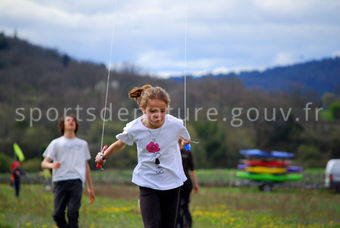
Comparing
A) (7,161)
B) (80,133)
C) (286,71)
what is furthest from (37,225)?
(80,133)

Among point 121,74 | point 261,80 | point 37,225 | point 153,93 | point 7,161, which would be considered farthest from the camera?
point 121,74

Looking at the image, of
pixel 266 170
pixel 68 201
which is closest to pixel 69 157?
pixel 68 201

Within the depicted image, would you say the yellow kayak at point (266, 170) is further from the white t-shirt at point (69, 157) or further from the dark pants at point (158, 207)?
the dark pants at point (158, 207)

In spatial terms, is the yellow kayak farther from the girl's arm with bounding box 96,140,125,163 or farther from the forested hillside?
the girl's arm with bounding box 96,140,125,163

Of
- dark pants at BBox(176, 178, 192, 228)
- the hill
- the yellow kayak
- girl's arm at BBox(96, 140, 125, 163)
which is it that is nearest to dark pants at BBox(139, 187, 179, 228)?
girl's arm at BBox(96, 140, 125, 163)

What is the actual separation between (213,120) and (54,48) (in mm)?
30909

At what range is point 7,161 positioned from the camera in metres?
51.8

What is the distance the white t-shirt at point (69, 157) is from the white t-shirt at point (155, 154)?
11.2 ft

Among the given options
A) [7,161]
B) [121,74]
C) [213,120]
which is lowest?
[7,161]

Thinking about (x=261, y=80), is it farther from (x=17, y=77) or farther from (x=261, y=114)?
(x=17, y=77)

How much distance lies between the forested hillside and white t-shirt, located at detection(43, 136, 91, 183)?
24.6 meters

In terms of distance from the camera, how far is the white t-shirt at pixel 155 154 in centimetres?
623

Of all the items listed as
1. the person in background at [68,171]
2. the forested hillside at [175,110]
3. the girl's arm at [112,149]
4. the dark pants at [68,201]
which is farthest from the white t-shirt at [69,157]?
the forested hillside at [175,110]

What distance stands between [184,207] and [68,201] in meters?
1.94
